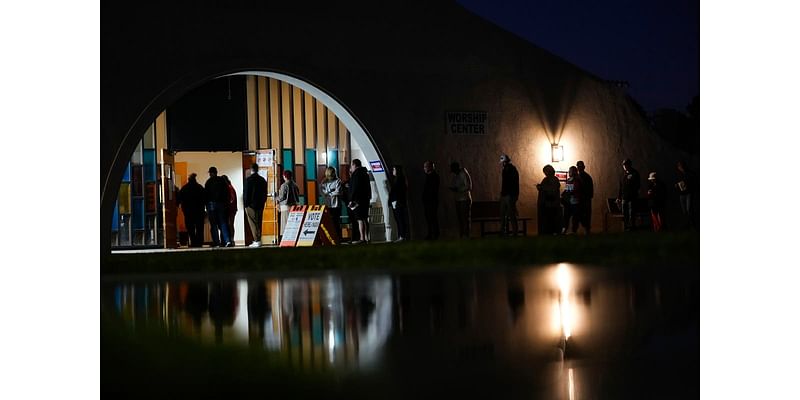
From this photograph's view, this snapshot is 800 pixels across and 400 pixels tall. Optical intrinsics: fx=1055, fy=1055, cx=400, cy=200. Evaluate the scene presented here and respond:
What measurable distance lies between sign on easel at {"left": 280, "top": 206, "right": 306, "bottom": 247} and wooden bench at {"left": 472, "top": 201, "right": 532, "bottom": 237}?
4539mm

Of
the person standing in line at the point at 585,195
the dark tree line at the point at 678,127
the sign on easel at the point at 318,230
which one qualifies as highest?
the dark tree line at the point at 678,127

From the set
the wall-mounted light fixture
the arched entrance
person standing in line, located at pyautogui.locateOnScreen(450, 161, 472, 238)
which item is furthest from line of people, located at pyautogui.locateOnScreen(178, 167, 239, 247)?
the wall-mounted light fixture

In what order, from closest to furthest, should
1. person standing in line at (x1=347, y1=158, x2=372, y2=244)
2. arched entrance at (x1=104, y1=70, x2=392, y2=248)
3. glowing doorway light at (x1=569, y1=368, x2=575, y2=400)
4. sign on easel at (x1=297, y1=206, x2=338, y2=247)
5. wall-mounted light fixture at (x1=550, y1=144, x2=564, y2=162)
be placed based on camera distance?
glowing doorway light at (x1=569, y1=368, x2=575, y2=400)
sign on easel at (x1=297, y1=206, x2=338, y2=247)
person standing in line at (x1=347, y1=158, x2=372, y2=244)
arched entrance at (x1=104, y1=70, x2=392, y2=248)
wall-mounted light fixture at (x1=550, y1=144, x2=564, y2=162)

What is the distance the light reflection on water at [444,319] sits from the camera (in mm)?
6747

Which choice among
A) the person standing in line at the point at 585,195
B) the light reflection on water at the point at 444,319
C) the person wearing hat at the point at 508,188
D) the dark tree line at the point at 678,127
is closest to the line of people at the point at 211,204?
the person wearing hat at the point at 508,188

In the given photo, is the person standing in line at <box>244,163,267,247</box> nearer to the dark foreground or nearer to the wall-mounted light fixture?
the wall-mounted light fixture

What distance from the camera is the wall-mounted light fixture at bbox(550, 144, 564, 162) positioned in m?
24.3

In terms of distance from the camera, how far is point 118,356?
24.6ft

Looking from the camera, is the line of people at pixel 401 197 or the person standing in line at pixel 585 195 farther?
the person standing in line at pixel 585 195

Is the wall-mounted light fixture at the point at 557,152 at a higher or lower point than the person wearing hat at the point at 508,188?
higher

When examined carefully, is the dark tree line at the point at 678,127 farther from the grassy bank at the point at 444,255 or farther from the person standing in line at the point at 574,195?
the grassy bank at the point at 444,255

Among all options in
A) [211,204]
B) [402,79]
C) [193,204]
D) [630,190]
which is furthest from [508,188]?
[193,204]

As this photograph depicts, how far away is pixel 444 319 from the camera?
878 centimetres

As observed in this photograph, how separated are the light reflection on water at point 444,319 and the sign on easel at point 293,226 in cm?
616
